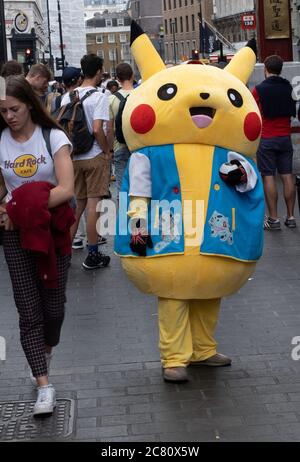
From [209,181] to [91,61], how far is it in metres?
4.05

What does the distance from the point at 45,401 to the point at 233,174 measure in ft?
5.36

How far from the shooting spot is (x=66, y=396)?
5.80 metres

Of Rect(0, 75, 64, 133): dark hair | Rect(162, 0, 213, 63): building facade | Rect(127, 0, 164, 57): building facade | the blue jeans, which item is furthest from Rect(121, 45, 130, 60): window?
Rect(0, 75, 64, 133): dark hair

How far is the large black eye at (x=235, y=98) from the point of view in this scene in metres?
5.83

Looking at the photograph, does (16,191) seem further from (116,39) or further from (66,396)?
(116,39)

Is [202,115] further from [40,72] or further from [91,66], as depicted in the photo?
[40,72]

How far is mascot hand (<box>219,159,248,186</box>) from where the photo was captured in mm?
5715

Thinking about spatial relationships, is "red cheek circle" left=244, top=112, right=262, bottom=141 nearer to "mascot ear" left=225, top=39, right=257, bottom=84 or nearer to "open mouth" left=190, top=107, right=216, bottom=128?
"open mouth" left=190, top=107, right=216, bottom=128

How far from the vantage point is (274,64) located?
→ 11.2 m

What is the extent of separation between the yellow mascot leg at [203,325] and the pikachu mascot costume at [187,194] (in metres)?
0.17

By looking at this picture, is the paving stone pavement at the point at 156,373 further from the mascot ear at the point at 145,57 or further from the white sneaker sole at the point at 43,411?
the mascot ear at the point at 145,57

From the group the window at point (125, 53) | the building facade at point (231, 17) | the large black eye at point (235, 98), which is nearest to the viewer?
the large black eye at point (235, 98)

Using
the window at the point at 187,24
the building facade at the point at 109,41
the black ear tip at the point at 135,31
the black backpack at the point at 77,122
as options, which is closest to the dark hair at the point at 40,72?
the black backpack at the point at 77,122

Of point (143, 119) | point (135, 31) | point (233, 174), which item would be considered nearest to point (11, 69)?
point (135, 31)
